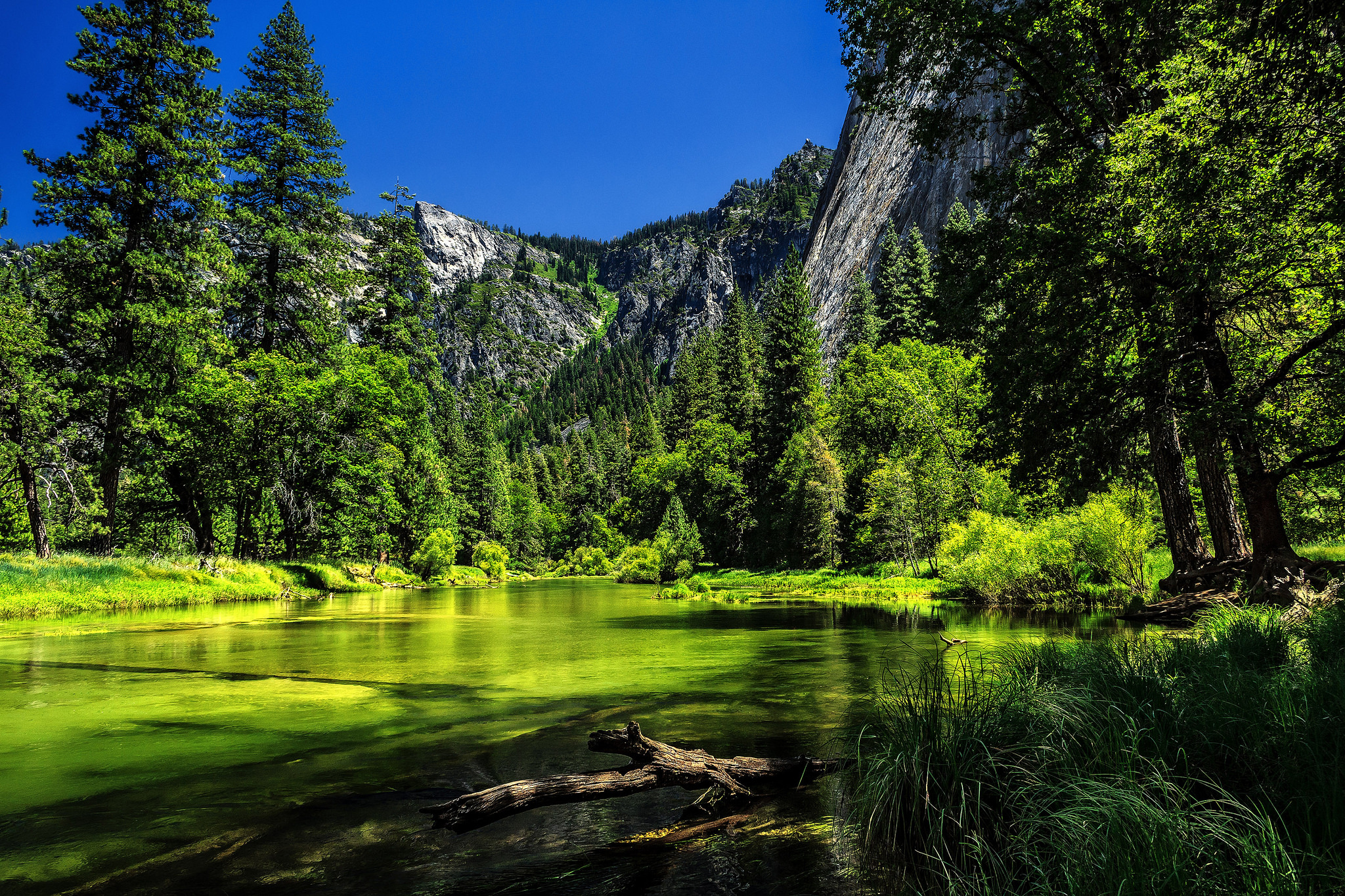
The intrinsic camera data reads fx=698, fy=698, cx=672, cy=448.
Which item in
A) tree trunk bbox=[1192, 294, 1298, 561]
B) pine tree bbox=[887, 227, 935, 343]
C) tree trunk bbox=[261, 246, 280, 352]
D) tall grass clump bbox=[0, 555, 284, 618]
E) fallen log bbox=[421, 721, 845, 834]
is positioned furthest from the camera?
pine tree bbox=[887, 227, 935, 343]

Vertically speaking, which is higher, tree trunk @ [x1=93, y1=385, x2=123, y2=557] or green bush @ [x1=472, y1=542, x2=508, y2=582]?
tree trunk @ [x1=93, y1=385, x2=123, y2=557]

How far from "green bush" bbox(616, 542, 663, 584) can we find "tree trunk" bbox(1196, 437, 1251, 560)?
130ft

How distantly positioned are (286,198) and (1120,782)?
36.5 m

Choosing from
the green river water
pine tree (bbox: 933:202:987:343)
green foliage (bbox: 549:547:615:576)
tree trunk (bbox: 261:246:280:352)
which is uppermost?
tree trunk (bbox: 261:246:280:352)

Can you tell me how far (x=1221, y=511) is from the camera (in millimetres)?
11812

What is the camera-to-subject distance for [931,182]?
2447 inches

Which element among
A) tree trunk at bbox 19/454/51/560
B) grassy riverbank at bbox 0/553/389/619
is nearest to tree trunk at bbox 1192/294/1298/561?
grassy riverbank at bbox 0/553/389/619

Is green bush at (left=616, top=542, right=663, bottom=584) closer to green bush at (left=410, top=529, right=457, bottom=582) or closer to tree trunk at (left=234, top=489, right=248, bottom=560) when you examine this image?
green bush at (left=410, top=529, right=457, bottom=582)

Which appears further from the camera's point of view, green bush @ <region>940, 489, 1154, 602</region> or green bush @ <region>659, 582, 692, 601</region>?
green bush @ <region>659, 582, 692, 601</region>

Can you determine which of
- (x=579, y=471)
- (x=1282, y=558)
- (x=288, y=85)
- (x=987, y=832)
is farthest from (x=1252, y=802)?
(x=579, y=471)

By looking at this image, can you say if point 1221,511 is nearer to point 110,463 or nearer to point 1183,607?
point 1183,607

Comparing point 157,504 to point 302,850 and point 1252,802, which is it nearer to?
point 302,850

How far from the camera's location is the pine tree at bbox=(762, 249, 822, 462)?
48.5m

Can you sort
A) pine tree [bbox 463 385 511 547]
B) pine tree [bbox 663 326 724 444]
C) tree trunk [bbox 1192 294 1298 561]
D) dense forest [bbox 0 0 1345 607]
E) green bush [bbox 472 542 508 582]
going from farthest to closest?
pine tree [bbox 663 326 724 444] < pine tree [bbox 463 385 511 547] < green bush [bbox 472 542 508 582] < tree trunk [bbox 1192 294 1298 561] < dense forest [bbox 0 0 1345 607]
